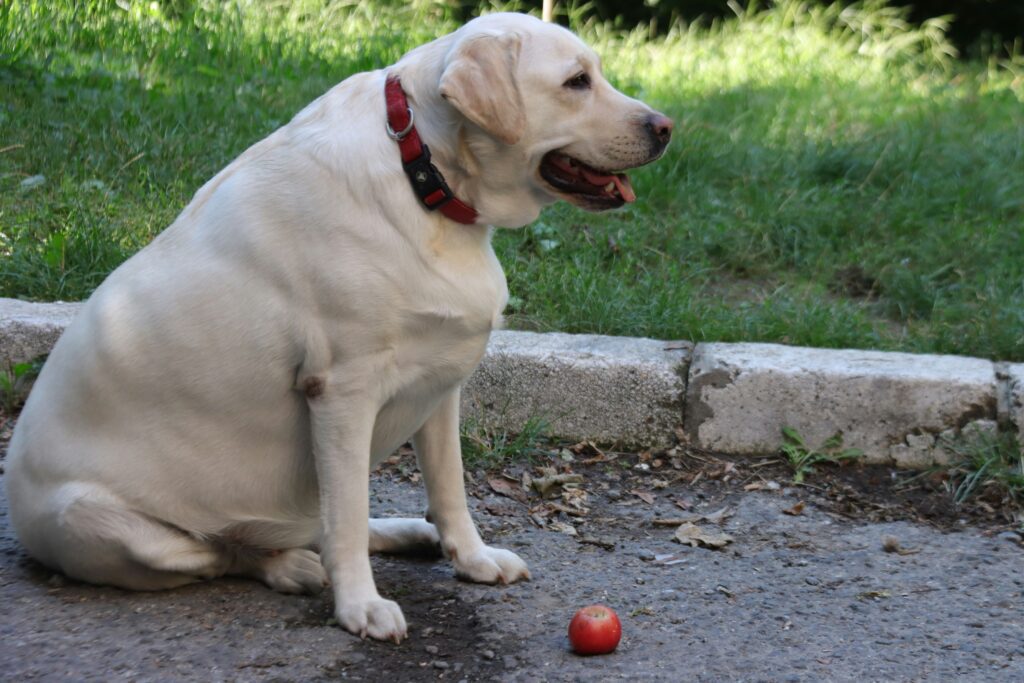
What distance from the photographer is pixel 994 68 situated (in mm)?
8766

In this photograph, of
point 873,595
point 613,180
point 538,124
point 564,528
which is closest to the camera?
point 538,124

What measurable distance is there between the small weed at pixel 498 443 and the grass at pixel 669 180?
522 millimetres

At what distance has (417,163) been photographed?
2738mm

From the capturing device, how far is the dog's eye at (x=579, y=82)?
Result: 2801 millimetres

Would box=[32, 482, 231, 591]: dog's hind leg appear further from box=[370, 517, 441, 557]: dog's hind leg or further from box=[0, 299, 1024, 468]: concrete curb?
box=[0, 299, 1024, 468]: concrete curb

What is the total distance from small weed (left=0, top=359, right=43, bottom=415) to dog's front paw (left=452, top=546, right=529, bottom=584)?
1.84m

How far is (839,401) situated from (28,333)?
2764mm

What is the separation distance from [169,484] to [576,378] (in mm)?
1615

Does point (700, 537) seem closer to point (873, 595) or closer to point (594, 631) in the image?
point (873, 595)

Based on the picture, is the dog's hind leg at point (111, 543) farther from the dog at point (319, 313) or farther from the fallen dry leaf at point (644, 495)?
the fallen dry leaf at point (644, 495)

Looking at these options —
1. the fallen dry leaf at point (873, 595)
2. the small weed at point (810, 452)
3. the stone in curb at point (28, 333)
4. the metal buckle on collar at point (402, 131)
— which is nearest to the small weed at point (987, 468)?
the small weed at point (810, 452)

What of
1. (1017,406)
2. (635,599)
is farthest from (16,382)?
(1017,406)

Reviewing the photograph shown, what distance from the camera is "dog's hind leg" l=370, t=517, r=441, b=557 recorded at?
335 cm

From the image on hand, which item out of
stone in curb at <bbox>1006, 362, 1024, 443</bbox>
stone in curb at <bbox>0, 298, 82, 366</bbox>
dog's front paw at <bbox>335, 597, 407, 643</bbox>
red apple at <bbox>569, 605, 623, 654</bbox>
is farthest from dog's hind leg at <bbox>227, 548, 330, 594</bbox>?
stone in curb at <bbox>1006, 362, 1024, 443</bbox>
